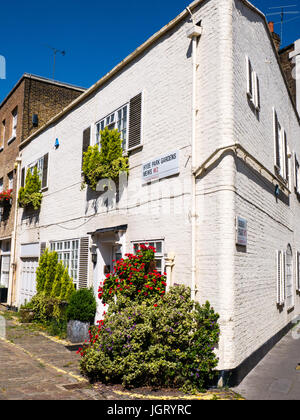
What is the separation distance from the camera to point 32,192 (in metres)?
14.8

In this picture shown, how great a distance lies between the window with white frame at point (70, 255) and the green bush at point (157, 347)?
520 centimetres

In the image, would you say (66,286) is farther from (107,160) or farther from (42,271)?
(107,160)

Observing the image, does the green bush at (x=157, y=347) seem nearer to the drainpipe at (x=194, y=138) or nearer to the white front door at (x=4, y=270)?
the drainpipe at (x=194, y=138)

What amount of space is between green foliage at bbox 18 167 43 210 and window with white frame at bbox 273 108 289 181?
8499 mm

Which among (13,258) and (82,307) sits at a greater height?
(13,258)

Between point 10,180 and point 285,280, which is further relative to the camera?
point 10,180

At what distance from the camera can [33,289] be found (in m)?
→ 14.6

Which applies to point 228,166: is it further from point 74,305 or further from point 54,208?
point 54,208

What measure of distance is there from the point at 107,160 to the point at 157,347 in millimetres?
5186

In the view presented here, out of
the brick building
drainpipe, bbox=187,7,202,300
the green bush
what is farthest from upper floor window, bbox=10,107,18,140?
the green bush

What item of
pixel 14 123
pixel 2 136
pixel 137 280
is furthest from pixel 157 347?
pixel 2 136

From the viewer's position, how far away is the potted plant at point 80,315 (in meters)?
9.66

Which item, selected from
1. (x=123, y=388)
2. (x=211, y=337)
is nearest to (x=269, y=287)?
(x=211, y=337)

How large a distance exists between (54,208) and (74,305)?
4.58 metres
